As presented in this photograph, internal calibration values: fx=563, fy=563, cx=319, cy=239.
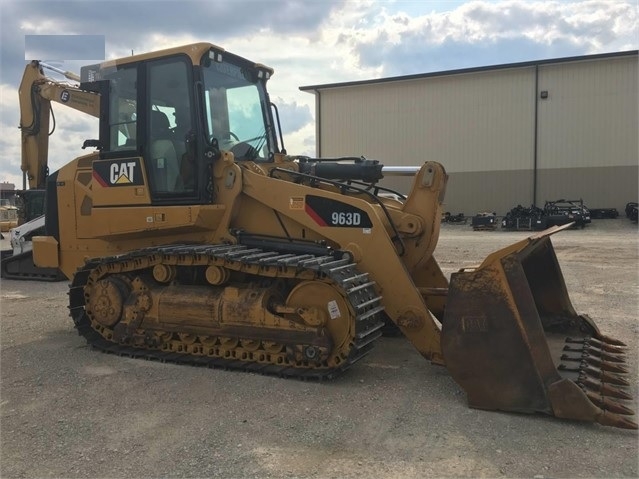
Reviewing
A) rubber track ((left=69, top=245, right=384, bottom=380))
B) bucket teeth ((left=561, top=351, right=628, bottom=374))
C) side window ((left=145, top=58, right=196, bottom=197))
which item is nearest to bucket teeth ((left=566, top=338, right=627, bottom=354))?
bucket teeth ((left=561, top=351, right=628, bottom=374))

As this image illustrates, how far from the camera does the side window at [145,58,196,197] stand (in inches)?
236

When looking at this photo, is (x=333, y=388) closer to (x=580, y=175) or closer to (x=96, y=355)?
(x=96, y=355)

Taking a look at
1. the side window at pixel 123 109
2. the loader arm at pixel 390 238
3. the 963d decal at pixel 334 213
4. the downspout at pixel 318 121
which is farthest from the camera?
the downspout at pixel 318 121

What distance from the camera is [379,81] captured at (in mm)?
31875

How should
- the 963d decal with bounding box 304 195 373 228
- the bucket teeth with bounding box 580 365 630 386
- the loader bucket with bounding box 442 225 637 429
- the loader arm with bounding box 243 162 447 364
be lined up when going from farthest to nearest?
the 963d decal with bounding box 304 195 373 228
the loader arm with bounding box 243 162 447 364
the bucket teeth with bounding box 580 365 630 386
the loader bucket with bounding box 442 225 637 429

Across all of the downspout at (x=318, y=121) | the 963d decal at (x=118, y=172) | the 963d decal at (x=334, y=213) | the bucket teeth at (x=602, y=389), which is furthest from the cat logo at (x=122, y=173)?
the downspout at (x=318, y=121)

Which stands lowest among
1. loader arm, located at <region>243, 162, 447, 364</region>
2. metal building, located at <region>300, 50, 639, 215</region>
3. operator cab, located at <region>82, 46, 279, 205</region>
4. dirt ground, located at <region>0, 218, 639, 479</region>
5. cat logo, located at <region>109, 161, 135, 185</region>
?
dirt ground, located at <region>0, 218, 639, 479</region>

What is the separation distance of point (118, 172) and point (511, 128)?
2660cm

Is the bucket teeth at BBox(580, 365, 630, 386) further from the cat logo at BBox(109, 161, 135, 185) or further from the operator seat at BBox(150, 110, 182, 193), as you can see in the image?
the cat logo at BBox(109, 161, 135, 185)

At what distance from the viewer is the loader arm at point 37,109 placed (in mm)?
8664

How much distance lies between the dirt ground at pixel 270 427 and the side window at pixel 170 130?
193 cm

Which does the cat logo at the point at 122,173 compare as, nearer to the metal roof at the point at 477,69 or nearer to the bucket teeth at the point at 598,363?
the bucket teeth at the point at 598,363

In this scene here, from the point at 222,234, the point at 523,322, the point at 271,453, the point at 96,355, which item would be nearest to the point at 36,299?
the point at 96,355

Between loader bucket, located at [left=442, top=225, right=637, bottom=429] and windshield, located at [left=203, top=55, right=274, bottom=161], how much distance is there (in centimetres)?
316
